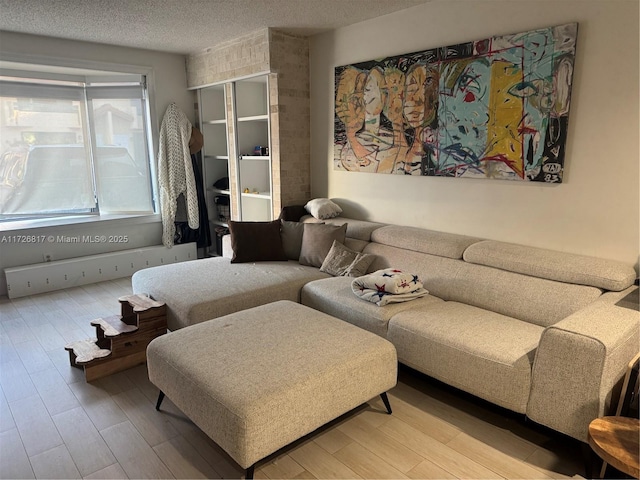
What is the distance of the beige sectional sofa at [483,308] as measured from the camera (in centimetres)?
179

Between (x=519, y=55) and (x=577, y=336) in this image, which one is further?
(x=519, y=55)

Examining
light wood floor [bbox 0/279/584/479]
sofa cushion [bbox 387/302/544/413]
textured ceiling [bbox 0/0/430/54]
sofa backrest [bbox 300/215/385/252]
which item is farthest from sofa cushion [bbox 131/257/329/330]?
textured ceiling [bbox 0/0/430/54]

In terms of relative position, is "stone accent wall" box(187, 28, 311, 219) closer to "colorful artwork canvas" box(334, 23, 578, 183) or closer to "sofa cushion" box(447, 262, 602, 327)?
"colorful artwork canvas" box(334, 23, 578, 183)

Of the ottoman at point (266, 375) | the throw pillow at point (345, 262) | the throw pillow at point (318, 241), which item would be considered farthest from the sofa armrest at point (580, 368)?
the throw pillow at point (318, 241)

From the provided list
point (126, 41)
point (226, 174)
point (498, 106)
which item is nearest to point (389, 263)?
point (498, 106)

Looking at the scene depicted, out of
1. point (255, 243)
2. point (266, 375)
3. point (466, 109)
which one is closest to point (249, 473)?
point (266, 375)

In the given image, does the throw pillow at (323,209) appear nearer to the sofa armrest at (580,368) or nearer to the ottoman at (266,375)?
the ottoman at (266,375)

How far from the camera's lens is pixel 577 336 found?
1.75 meters

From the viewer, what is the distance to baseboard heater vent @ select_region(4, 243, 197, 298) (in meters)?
4.07

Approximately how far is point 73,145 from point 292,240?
2658mm

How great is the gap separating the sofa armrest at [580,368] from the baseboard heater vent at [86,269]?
13.1 feet

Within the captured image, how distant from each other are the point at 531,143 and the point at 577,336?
1.36 metres

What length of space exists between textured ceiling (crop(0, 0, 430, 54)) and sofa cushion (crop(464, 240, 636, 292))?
1813 mm

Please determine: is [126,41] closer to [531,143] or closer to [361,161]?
[361,161]
